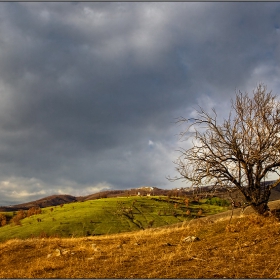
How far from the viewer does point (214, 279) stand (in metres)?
8.46

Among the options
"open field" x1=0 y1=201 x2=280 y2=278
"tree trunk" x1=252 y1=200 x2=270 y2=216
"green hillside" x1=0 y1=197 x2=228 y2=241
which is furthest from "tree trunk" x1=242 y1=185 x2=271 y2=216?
"green hillside" x1=0 y1=197 x2=228 y2=241

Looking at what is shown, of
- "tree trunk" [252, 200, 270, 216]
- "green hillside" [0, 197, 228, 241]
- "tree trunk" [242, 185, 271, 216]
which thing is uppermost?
"tree trunk" [242, 185, 271, 216]

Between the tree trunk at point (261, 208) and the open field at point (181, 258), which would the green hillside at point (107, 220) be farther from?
the tree trunk at point (261, 208)

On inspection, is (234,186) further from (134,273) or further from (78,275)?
(78,275)

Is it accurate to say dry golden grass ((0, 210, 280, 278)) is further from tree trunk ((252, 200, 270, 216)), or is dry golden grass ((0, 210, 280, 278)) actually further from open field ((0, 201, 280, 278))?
tree trunk ((252, 200, 270, 216))

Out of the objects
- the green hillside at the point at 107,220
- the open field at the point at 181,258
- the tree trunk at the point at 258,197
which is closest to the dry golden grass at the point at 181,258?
the open field at the point at 181,258

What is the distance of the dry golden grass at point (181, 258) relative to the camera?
31.4 feet

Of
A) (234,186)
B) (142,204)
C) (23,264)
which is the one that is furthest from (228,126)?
(142,204)

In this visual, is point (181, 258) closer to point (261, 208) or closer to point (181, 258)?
point (181, 258)

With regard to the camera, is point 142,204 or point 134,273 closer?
point 134,273

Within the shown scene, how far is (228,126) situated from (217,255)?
727 cm

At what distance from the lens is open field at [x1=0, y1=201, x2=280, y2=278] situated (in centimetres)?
959

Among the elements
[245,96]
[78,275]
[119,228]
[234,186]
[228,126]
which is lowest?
[119,228]

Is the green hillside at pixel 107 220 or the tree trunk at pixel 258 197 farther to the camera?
the green hillside at pixel 107 220
